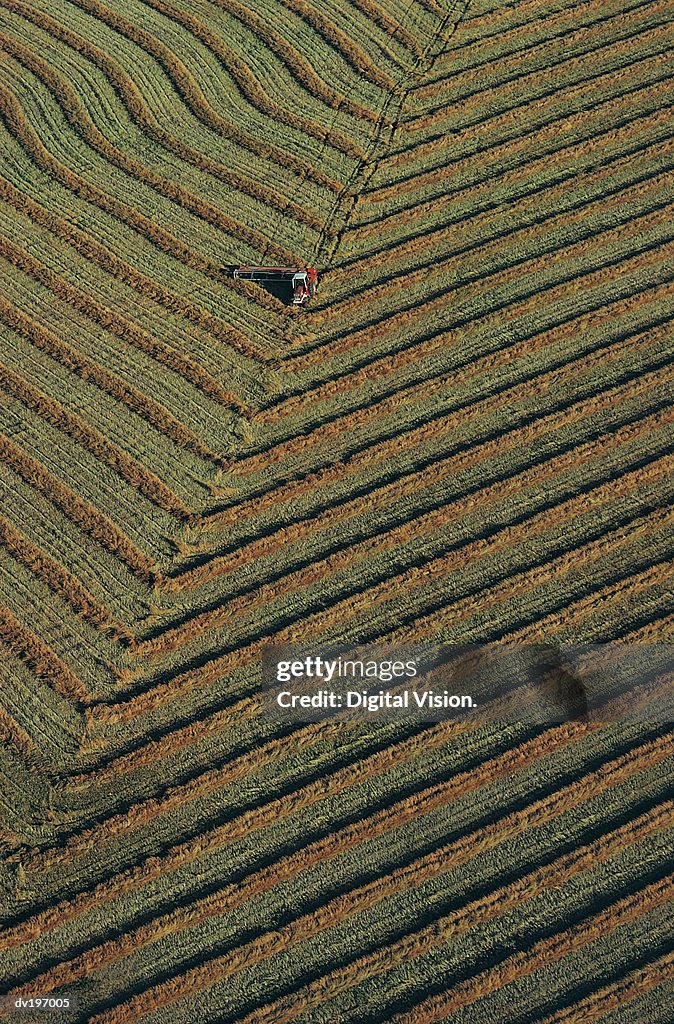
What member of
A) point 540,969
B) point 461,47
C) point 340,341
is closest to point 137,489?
point 340,341

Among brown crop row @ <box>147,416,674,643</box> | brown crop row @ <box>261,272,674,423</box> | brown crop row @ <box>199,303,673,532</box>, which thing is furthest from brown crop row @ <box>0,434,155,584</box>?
brown crop row @ <box>261,272,674,423</box>

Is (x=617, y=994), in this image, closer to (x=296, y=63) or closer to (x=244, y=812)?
(x=244, y=812)

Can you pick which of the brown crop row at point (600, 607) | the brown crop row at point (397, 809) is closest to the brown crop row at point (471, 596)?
the brown crop row at point (600, 607)

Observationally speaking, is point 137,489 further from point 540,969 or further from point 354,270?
point 540,969

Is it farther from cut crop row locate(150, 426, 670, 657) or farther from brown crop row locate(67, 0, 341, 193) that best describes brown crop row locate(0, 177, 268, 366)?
cut crop row locate(150, 426, 670, 657)

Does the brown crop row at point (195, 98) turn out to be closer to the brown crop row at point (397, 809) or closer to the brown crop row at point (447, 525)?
the brown crop row at point (447, 525)

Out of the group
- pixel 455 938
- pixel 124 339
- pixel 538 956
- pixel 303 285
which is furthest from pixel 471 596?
pixel 124 339
